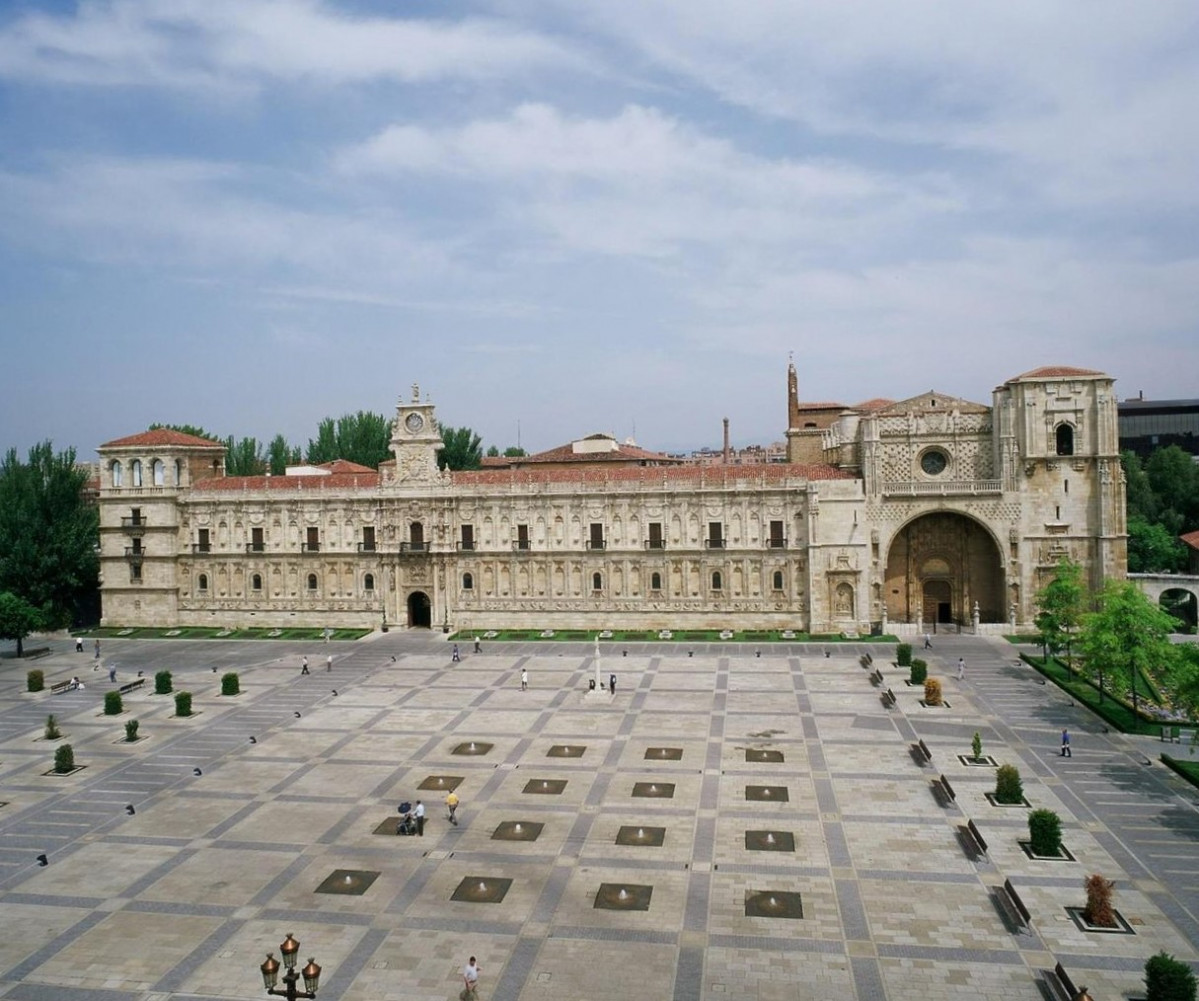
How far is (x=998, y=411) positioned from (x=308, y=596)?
46968mm

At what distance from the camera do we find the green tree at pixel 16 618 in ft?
187

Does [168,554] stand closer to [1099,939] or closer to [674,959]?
[674,959]

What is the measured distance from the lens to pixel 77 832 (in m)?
29.8

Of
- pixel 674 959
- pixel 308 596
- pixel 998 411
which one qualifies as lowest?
pixel 674 959

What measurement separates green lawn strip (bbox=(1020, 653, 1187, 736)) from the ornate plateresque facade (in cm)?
1053

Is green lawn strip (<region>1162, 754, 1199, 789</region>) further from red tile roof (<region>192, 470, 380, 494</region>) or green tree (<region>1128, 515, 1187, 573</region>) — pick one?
red tile roof (<region>192, 470, 380, 494</region>)

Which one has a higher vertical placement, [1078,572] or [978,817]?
[1078,572]

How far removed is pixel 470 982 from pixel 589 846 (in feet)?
28.4

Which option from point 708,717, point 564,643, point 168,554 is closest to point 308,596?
point 168,554

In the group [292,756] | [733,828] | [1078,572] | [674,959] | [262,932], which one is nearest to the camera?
[674,959]

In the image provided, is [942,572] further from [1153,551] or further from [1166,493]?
[1166,493]

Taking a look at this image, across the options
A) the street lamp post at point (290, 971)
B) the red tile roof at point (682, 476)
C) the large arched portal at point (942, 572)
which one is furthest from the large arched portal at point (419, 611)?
the street lamp post at point (290, 971)

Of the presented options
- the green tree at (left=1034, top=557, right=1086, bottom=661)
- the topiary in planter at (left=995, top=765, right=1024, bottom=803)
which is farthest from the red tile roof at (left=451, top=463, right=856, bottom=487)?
the topiary in planter at (left=995, top=765, right=1024, bottom=803)

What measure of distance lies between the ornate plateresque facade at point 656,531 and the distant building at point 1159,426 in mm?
51542
